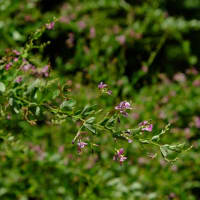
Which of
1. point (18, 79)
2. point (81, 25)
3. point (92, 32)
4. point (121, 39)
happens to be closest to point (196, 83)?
point (121, 39)

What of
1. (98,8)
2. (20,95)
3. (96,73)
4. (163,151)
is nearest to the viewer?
(163,151)

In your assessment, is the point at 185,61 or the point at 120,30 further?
the point at 185,61

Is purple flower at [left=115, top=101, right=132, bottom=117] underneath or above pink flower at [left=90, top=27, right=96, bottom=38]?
above

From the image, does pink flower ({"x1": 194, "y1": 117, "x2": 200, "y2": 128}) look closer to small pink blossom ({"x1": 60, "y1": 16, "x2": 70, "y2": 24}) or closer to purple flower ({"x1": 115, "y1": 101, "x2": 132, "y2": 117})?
small pink blossom ({"x1": 60, "y1": 16, "x2": 70, "y2": 24})

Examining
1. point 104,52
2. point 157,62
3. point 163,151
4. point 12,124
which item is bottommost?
point 157,62

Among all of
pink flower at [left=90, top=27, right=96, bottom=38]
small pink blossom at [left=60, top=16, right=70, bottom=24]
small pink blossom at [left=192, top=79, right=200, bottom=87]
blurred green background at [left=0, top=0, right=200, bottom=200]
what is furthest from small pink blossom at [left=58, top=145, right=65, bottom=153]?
small pink blossom at [left=192, top=79, right=200, bottom=87]

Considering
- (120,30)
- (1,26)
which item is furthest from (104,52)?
(1,26)

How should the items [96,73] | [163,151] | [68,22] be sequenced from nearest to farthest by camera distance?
[163,151]
[96,73]
[68,22]

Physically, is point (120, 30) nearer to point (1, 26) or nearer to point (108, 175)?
point (1, 26)
